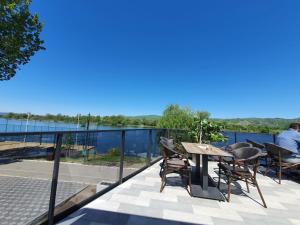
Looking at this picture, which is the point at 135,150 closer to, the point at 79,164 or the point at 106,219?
the point at 79,164

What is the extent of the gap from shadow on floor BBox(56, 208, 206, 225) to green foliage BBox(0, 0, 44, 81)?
896 cm

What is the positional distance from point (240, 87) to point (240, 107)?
3.66 metres

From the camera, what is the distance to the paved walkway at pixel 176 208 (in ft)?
7.70

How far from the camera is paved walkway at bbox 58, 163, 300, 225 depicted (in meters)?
2.35

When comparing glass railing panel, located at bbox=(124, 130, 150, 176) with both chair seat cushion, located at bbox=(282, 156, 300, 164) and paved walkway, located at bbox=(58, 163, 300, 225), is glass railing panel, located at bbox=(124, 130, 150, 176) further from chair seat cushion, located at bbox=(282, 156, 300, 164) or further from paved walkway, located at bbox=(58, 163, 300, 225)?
chair seat cushion, located at bbox=(282, 156, 300, 164)

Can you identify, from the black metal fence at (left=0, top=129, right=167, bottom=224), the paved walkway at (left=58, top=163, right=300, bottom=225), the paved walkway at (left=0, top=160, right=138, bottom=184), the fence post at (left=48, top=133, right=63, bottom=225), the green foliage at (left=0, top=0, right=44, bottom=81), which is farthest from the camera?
the green foliage at (left=0, top=0, right=44, bottom=81)

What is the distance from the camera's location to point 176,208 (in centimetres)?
275

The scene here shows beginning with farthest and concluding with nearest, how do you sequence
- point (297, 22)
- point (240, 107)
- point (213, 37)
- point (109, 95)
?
1. point (109, 95)
2. point (240, 107)
3. point (213, 37)
4. point (297, 22)

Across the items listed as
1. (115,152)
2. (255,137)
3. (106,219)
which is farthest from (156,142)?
(106,219)

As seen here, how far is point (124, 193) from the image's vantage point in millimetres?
3180

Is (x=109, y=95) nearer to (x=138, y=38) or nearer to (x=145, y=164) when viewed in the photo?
(x=138, y=38)

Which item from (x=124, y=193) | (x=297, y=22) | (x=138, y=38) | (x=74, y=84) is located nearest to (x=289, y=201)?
(x=124, y=193)

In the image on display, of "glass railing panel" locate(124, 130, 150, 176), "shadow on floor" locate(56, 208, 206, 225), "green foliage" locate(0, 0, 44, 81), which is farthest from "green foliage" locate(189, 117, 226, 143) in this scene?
"green foliage" locate(0, 0, 44, 81)

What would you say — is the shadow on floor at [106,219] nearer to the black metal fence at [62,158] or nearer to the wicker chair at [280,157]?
the black metal fence at [62,158]
